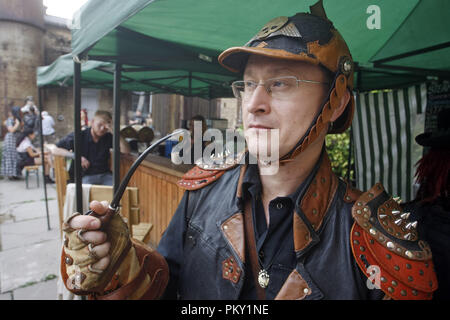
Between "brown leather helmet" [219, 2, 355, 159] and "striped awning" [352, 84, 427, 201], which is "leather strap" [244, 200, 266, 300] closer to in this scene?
"brown leather helmet" [219, 2, 355, 159]

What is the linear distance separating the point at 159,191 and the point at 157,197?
146 mm

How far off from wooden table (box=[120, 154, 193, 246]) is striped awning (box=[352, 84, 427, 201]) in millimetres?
2724

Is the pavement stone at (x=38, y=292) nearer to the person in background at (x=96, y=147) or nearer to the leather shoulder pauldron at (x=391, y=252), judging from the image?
the person in background at (x=96, y=147)

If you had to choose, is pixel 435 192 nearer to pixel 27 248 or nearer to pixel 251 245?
pixel 251 245

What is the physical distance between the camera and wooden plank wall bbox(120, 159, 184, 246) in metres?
3.89

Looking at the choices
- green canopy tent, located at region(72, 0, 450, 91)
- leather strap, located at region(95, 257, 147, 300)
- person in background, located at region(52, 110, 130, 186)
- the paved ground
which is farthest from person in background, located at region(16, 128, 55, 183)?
leather strap, located at region(95, 257, 147, 300)

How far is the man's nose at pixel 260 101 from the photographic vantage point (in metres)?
1.09

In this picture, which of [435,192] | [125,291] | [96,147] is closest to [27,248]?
[96,147]

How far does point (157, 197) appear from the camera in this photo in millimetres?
4359

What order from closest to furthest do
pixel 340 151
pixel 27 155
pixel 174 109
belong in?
pixel 340 151 < pixel 27 155 < pixel 174 109

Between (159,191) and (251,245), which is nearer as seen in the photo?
(251,245)

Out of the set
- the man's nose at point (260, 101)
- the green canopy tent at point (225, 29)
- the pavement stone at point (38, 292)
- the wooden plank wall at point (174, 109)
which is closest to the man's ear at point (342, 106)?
the man's nose at point (260, 101)
